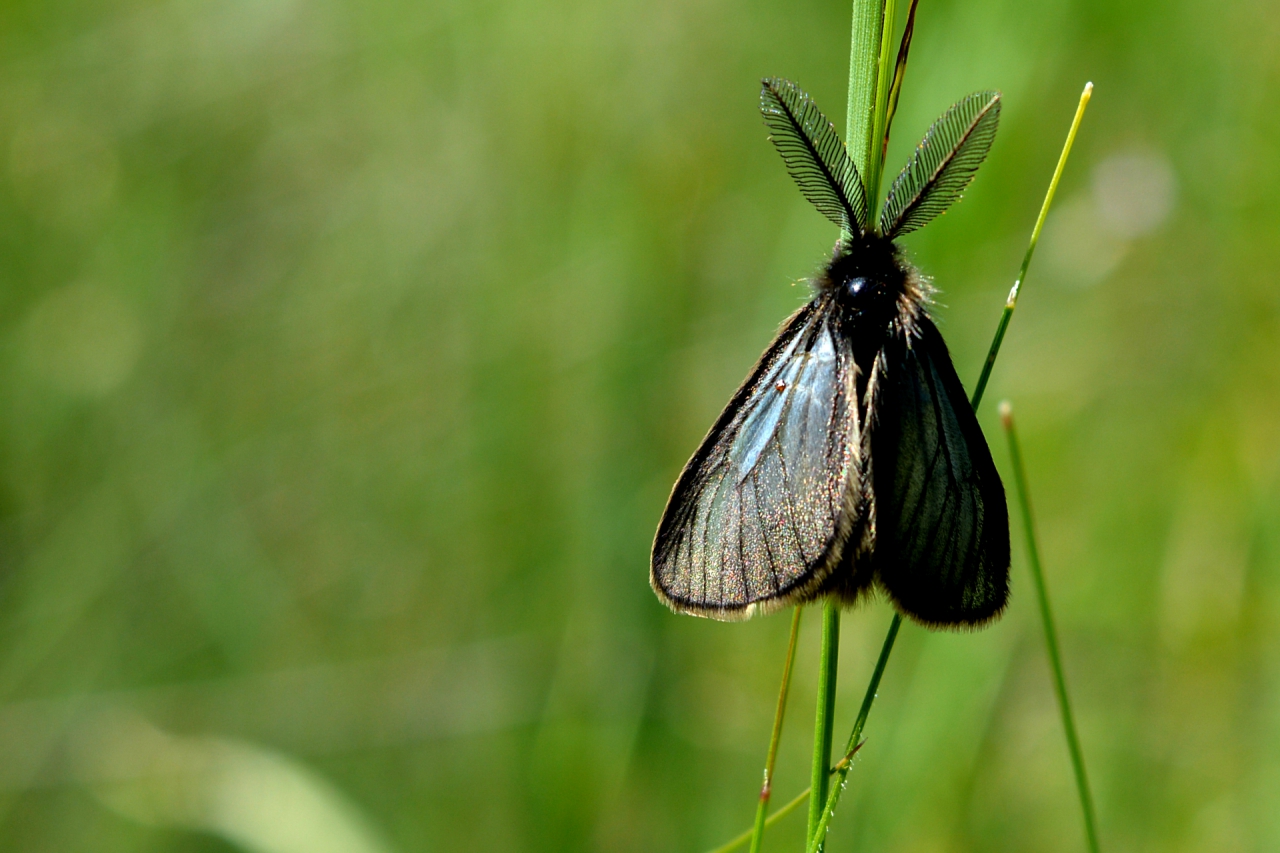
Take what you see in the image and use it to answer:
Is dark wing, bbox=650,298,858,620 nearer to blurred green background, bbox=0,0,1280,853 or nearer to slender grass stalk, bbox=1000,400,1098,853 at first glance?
slender grass stalk, bbox=1000,400,1098,853

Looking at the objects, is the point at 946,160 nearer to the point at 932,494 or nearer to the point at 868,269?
the point at 868,269

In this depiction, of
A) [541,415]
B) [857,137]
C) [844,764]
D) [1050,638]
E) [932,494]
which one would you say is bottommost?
[844,764]

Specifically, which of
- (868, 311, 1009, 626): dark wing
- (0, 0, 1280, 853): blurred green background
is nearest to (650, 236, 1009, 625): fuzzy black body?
(868, 311, 1009, 626): dark wing

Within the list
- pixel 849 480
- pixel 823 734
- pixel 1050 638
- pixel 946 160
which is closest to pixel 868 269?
pixel 946 160

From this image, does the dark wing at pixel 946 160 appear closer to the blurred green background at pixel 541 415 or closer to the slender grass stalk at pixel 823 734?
the slender grass stalk at pixel 823 734

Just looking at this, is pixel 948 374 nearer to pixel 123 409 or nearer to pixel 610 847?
pixel 610 847

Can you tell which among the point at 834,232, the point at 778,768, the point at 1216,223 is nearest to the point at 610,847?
the point at 778,768

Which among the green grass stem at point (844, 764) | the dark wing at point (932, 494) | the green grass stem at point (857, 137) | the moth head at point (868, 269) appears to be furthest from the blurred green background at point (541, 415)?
the green grass stem at point (844, 764)

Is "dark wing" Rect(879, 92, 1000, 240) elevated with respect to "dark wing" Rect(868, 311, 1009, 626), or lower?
elevated
